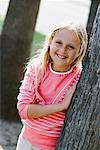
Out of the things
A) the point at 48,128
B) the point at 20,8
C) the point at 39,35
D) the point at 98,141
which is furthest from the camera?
the point at 39,35

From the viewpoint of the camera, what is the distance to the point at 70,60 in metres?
2.21

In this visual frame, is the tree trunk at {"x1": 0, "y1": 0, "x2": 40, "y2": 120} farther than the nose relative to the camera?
Yes

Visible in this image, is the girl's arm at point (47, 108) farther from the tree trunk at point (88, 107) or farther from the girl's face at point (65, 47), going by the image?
the girl's face at point (65, 47)

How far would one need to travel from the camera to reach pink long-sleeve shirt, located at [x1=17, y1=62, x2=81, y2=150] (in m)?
2.19

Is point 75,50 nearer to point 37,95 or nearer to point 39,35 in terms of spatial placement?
point 37,95

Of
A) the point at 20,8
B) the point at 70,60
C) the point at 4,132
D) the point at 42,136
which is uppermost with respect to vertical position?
the point at 20,8

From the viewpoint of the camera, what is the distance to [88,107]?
79.6 inches

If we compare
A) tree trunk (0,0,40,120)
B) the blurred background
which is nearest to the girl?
the blurred background

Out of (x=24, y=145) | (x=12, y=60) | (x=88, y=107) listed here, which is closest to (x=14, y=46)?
(x=12, y=60)

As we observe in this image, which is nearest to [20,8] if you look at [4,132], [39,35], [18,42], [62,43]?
[18,42]

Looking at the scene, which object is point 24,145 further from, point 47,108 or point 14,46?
point 14,46

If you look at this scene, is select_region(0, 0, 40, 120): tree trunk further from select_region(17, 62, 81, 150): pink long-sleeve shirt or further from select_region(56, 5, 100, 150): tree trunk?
select_region(56, 5, 100, 150): tree trunk

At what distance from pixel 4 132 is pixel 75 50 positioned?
4312 millimetres

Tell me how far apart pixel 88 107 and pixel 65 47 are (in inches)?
13.9
